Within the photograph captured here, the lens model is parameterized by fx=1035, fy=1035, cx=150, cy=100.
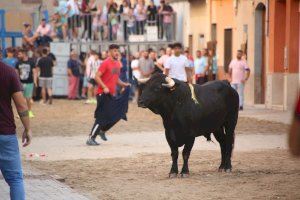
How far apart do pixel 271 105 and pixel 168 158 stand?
1540cm

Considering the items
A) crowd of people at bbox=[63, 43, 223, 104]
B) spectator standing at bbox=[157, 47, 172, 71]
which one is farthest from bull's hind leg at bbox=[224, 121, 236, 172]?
spectator standing at bbox=[157, 47, 172, 71]

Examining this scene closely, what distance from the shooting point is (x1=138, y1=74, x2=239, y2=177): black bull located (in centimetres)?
1399

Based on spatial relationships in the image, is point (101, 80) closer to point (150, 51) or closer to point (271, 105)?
point (271, 105)

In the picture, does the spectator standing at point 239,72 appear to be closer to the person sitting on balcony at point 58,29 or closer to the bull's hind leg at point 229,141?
the person sitting on balcony at point 58,29

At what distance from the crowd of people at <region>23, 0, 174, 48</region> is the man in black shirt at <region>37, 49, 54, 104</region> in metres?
6.03

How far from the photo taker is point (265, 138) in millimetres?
20438

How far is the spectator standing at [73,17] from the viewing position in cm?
4184

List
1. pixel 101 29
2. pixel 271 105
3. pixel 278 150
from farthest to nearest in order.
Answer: pixel 101 29 < pixel 271 105 < pixel 278 150

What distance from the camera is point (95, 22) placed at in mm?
41688

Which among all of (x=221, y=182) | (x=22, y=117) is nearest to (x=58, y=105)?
(x=221, y=182)

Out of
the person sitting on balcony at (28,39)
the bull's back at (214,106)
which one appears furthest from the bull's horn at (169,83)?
the person sitting on balcony at (28,39)

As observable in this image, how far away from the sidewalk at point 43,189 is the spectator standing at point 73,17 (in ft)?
92.9

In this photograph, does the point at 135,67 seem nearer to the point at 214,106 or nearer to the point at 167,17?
the point at 167,17

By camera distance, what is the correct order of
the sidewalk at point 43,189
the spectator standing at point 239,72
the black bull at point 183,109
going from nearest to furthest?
the sidewalk at point 43,189 < the black bull at point 183,109 < the spectator standing at point 239,72
